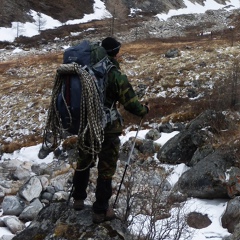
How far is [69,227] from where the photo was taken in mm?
4449

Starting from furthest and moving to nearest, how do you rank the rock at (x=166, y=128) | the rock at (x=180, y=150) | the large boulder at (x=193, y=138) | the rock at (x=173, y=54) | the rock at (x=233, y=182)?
the rock at (x=173, y=54)
the rock at (x=166, y=128)
the rock at (x=180, y=150)
the large boulder at (x=193, y=138)
the rock at (x=233, y=182)

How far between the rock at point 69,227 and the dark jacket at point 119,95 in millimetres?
1124

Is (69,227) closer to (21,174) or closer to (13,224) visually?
(13,224)

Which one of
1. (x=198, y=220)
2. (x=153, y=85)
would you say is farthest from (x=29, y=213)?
(x=153, y=85)

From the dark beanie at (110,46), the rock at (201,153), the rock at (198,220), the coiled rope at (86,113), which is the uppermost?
the dark beanie at (110,46)

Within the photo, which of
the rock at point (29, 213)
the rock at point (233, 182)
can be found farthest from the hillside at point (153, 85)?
the rock at point (29, 213)

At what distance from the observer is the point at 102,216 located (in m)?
4.42

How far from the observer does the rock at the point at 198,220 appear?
7008 millimetres

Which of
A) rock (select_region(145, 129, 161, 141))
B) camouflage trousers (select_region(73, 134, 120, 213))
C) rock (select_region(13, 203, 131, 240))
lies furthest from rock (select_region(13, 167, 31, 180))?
camouflage trousers (select_region(73, 134, 120, 213))

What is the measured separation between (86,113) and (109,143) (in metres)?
0.52

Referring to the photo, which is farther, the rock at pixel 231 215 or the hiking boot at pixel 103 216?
the rock at pixel 231 215

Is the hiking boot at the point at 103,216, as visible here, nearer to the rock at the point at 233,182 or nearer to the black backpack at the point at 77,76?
the black backpack at the point at 77,76

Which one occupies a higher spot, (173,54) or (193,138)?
(193,138)

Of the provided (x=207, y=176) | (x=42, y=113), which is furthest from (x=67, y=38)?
(x=207, y=176)
